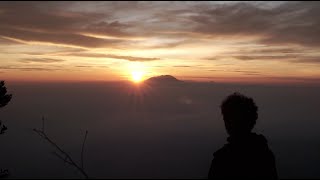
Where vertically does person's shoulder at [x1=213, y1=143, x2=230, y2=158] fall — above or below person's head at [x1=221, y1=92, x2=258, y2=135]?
below

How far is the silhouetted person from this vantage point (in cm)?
347

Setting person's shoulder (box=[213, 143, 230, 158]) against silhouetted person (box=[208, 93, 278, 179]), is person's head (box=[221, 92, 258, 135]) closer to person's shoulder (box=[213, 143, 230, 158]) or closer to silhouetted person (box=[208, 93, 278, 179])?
silhouetted person (box=[208, 93, 278, 179])

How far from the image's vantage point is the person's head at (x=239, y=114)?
3648 millimetres

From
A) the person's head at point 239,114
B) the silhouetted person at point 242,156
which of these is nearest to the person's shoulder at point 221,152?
the silhouetted person at point 242,156

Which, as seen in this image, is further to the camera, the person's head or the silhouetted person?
the person's head

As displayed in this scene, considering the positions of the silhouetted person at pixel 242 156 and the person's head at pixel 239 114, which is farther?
the person's head at pixel 239 114

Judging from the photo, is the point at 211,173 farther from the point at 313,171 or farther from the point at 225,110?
the point at 313,171

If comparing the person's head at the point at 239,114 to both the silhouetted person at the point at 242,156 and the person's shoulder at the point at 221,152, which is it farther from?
the person's shoulder at the point at 221,152

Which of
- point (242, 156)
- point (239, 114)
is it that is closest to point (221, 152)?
point (242, 156)

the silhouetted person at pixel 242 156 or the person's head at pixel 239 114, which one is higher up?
the person's head at pixel 239 114

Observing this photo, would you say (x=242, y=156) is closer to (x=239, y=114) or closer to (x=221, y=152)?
(x=221, y=152)

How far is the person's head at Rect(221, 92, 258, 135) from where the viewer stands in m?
3.65

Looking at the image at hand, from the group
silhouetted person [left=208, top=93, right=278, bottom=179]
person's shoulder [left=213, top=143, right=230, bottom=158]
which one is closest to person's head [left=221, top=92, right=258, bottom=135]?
silhouetted person [left=208, top=93, right=278, bottom=179]

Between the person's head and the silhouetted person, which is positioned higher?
the person's head
